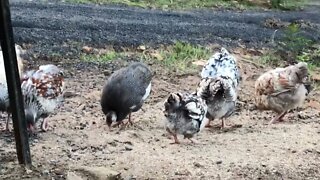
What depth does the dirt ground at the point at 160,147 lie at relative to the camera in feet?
17.3

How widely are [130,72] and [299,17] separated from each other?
1137 cm

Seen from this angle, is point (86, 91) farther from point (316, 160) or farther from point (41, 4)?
Answer: point (41, 4)

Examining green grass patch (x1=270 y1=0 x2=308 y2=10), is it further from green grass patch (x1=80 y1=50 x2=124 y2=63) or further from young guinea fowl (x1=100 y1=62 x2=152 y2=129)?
young guinea fowl (x1=100 y1=62 x2=152 y2=129)

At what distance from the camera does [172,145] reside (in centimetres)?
630

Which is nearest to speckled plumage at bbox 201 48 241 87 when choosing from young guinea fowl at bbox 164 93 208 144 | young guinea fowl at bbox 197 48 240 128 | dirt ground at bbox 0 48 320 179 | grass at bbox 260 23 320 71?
young guinea fowl at bbox 197 48 240 128

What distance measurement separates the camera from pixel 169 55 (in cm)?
1068

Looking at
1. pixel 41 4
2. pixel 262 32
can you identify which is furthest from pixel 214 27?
pixel 41 4

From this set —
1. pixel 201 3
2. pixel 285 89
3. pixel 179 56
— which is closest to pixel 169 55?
pixel 179 56

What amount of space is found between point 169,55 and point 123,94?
3.78 meters

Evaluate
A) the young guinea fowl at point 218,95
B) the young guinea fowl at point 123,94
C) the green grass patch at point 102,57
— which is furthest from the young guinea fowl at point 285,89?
the green grass patch at point 102,57

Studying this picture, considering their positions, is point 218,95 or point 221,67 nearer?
point 218,95

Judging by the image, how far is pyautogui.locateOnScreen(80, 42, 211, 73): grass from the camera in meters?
10.0

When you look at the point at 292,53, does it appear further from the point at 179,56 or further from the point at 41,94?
the point at 41,94

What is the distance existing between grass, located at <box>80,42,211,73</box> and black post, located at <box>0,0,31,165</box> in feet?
16.6
